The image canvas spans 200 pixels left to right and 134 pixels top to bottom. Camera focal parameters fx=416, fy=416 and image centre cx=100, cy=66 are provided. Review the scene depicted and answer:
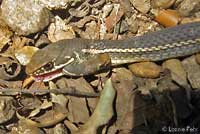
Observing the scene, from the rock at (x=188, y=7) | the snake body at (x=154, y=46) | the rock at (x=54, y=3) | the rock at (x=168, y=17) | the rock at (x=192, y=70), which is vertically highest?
the rock at (x=54, y=3)

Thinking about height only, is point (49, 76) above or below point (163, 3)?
below

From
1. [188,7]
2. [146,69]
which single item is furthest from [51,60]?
[188,7]

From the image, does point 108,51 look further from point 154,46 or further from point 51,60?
point 51,60

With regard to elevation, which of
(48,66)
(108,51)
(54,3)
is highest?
(54,3)

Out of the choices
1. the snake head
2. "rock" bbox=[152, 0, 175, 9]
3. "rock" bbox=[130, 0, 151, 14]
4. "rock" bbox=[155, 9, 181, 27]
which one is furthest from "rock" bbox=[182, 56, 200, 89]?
the snake head

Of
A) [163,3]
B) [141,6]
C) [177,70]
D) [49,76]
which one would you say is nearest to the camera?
[177,70]

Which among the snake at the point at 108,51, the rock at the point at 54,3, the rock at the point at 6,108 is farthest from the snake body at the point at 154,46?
the rock at the point at 6,108

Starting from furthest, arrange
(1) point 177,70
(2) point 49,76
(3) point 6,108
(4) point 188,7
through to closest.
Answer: (4) point 188,7
(2) point 49,76
(3) point 6,108
(1) point 177,70

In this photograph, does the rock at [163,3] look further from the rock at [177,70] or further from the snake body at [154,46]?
the rock at [177,70]
